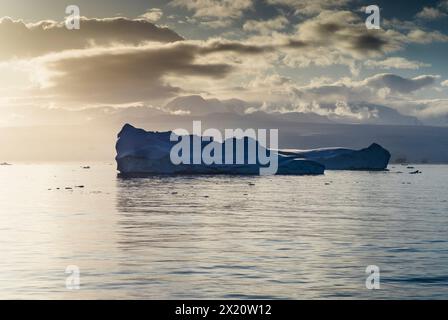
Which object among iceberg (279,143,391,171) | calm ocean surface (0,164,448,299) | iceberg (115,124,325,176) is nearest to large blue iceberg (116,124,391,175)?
iceberg (115,124,325,176)

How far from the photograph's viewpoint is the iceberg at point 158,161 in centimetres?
10875

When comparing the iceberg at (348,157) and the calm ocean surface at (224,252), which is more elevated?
the iceberg at (348,157)

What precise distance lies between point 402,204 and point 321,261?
107 ft

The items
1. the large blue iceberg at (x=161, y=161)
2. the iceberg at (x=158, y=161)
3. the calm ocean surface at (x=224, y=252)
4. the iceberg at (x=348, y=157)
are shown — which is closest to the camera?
the calm ocean surface at (x=224, y=252)

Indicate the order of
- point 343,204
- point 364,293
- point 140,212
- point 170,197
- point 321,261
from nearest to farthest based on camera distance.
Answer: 1. point 364,293
2. point 321,261
3. point 140,212
4. point 343,204
5. point 170,197

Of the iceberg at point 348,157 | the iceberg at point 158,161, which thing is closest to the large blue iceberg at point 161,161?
the iceberg at point 158,161

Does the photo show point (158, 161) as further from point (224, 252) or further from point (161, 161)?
point (224, 252)

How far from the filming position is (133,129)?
114812mm

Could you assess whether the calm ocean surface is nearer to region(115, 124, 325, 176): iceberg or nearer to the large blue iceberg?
region(115, 124, 325, 176): iceberg

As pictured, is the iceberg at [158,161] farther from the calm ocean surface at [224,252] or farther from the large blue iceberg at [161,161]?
the calm ocean surface at [224,252]
